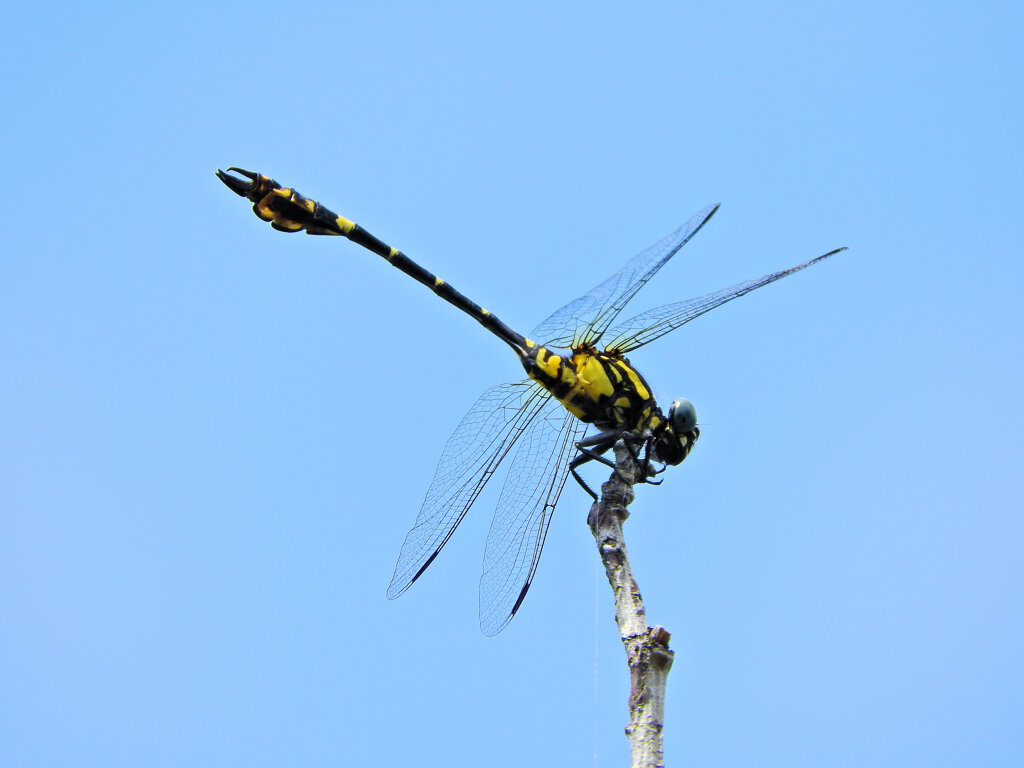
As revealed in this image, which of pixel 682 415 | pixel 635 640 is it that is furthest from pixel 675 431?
pixel 635 640

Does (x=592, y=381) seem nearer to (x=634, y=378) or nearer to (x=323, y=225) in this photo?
(x=634, y=378)

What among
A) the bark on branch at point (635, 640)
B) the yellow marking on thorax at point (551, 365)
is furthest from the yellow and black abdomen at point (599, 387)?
the bark on branch at point (635, 640)

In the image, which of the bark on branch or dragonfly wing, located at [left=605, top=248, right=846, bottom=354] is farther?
dragonfly wing, located at [left=605, top=248, right=846, bottom=354]

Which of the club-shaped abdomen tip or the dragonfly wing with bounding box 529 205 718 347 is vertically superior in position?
the dragonfly wing with bounding box 529 205 718 347

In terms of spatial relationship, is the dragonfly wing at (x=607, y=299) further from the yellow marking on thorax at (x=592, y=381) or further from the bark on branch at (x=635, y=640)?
the bark on branch at (x=635, y=640)

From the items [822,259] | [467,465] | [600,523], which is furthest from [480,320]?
[600,523]

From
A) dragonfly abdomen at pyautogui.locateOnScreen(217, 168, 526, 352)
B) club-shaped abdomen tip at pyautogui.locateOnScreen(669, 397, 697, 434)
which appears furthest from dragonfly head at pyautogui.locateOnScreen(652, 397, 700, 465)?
dragonfly abdomen at pyautogui.locateOnScreen(217, 168, 526, 352)

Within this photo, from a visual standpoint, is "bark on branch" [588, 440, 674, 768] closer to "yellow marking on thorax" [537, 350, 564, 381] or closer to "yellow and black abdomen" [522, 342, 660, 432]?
"yellow and black abdomen" [522, 342, 660, 432]
